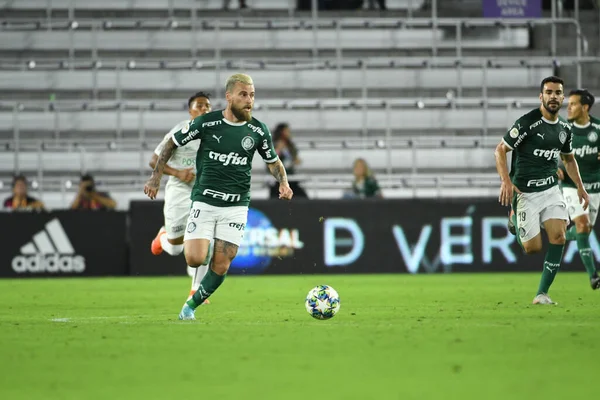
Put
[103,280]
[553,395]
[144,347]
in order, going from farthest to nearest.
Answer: [103,280] < [144,347] < [553,395]

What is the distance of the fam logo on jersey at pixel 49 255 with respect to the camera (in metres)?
20.7

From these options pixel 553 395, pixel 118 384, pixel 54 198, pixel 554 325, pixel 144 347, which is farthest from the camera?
pixel 54 198

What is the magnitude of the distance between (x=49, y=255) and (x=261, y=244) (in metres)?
3.84

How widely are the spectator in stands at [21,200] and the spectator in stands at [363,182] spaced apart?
573 centimetres

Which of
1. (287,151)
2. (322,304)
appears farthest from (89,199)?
(322,304)

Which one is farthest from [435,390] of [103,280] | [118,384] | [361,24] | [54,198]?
[361,24]

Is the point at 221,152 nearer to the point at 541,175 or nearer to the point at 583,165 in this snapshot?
the point at 541,175

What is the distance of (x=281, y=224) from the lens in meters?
20.7

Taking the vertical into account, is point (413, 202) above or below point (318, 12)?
below

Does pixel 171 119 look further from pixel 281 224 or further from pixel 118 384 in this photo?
pixel 118 384

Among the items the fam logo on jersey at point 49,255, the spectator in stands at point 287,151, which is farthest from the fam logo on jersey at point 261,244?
the fam logo on jersey at point 49,255

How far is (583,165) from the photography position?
15047 millimetres

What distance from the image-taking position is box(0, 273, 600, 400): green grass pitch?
5715 mm

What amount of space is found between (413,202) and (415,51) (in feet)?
19.0
